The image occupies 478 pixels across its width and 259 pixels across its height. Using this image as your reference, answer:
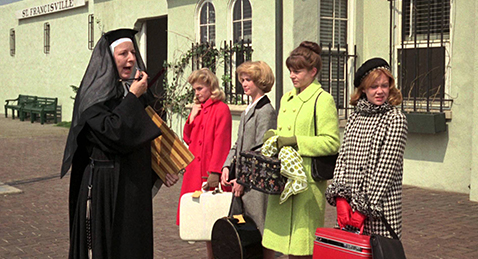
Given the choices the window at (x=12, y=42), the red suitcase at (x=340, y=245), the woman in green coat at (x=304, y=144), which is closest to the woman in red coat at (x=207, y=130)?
the woman in green coat at (x=304, y=144)

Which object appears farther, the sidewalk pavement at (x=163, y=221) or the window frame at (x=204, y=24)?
the window frame at (x=204, y=24)

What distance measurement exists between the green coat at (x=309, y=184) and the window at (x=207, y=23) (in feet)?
29.3

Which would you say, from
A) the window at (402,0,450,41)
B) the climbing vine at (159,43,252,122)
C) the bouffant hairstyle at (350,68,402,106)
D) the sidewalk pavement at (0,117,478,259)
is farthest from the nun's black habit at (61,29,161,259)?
the climbing vine at (159,43,252,122)

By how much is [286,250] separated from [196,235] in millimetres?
1063

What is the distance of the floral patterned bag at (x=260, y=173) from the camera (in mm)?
3990

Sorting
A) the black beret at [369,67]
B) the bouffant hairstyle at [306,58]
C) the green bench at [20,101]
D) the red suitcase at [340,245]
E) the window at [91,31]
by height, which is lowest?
the red suitcase at [340,245]

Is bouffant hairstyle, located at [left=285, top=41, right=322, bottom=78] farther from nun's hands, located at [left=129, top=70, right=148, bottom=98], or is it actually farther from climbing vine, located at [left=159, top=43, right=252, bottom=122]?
climbing vine, located at [left=159, top=43, right=252, bottom=122]

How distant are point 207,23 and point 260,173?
9.42m

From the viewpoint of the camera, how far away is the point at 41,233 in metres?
6.68

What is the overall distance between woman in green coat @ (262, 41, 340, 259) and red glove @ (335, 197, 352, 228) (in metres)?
0.47

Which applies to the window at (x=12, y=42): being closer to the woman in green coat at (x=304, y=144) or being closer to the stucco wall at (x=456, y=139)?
the stucco wall at (x=456, y=139)

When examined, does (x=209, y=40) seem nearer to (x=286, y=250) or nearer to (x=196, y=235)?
(x=196, y=235)

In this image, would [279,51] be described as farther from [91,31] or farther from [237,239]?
[91,31]

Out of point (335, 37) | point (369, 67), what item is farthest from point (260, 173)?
point (335, 37)
